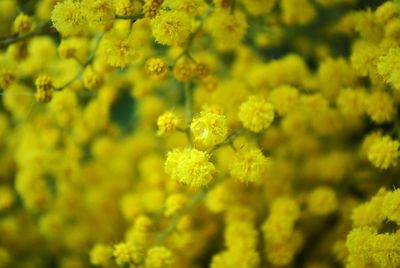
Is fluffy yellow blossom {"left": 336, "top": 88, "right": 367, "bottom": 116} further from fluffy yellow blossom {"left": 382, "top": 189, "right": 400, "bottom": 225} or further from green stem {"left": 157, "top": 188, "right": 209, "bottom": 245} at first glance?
green stem {"left": 157, "top": 188, "right": 209, "bottom": 245}

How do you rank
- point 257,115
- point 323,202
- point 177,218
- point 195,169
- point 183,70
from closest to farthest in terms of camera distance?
point 195,169 < point 257,115 < point 183,70 < point 177,218 < point 323,202

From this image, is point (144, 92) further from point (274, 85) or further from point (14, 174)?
point (14, 174)

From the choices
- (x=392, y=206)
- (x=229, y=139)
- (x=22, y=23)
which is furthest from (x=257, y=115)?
(x=22, y=23)

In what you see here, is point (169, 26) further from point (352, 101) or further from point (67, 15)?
point (352, 101)

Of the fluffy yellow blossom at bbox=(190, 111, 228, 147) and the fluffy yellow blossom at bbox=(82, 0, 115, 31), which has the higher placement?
the fluffy yellow blossom at bbox=(82, 0, 115, 31)

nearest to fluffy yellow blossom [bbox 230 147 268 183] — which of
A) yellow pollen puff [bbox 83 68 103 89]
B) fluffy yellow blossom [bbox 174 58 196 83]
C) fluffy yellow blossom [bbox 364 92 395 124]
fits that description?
fluffy yellow blossom [bbox 174 58 196 83]

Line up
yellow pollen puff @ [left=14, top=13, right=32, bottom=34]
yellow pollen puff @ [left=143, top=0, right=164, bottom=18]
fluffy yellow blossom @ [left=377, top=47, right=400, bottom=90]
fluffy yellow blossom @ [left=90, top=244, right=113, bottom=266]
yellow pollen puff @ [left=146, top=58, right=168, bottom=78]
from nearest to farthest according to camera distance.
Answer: fluffy yellow blossom @ [left=377, top=47, right=400, bottom=90]
yellow pollen puff @ [left=143, top=0, right=164, bottom=18]
yellow pollen puff @ [left=146, top=58, right=168, bottom=78]
yellow pollen puff @ [left=14, top=13, right=32, bottom=34]
fluffy yellow blossom @ [left=90, top=244, right=113, bottom=266]

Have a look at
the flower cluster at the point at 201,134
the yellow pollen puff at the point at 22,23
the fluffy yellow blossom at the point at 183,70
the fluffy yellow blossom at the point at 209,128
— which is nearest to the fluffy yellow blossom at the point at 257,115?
the flower cluster at the point at 201,134

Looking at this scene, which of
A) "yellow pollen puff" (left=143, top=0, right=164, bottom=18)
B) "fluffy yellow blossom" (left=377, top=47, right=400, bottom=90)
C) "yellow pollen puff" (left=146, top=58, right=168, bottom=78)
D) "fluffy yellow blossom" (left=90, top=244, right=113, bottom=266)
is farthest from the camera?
"fluffy yellow blossom" (left=90, top=244, right=113, bottom=266)
